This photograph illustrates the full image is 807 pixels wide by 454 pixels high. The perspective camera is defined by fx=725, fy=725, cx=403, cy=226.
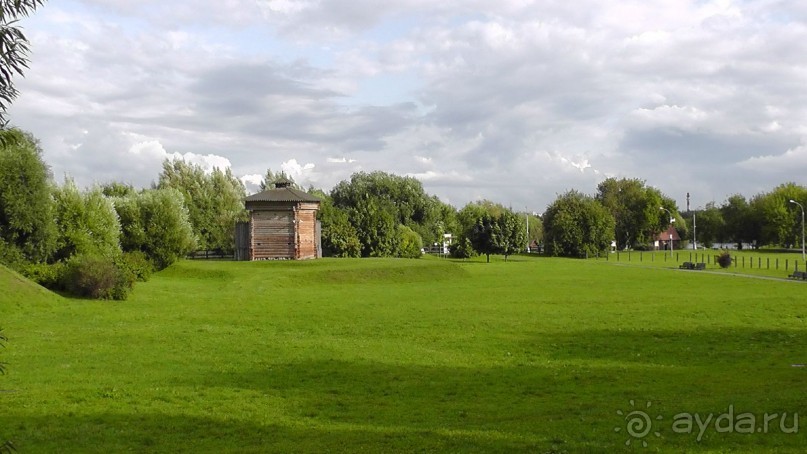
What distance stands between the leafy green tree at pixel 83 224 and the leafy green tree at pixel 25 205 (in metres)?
2.84

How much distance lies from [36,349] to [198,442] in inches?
505

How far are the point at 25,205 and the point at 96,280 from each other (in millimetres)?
8666

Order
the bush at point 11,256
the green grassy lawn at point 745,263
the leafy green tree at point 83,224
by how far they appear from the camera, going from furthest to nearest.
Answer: the green grassy lawn at point 745,263, the leafy green tree at point 83,224, the bush at point 11,256

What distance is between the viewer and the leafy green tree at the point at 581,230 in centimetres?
10581

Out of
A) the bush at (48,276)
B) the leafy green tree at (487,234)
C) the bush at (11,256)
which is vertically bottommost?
the bush at (48,276)

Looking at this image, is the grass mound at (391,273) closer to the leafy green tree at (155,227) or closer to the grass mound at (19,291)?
the leafy green tree at (155,227)

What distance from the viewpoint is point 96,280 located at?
3800cm

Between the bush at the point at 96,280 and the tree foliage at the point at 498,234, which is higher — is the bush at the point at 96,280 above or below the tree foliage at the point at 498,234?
below

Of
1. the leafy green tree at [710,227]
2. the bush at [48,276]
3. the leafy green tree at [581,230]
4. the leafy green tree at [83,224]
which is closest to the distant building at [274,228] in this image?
the leafy green tree at [83,224]

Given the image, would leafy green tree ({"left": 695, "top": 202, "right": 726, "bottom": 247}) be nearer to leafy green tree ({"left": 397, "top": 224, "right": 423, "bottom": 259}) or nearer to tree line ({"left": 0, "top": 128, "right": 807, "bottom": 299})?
tree line ({"left": 0, "top": 128, "right": 807, "bottom": 299})

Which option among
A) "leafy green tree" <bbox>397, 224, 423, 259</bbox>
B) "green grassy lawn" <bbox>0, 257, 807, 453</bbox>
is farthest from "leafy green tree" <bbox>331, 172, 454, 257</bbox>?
"green grassy lawn" <bbox>0, 257, 807, 453</bbox>

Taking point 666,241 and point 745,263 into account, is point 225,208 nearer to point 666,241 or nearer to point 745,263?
point 745,263

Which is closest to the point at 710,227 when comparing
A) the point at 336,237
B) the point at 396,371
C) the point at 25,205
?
the point at 336,237

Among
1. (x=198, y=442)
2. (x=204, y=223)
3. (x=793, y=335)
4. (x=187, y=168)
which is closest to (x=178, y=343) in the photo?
(x=198, y=442)
